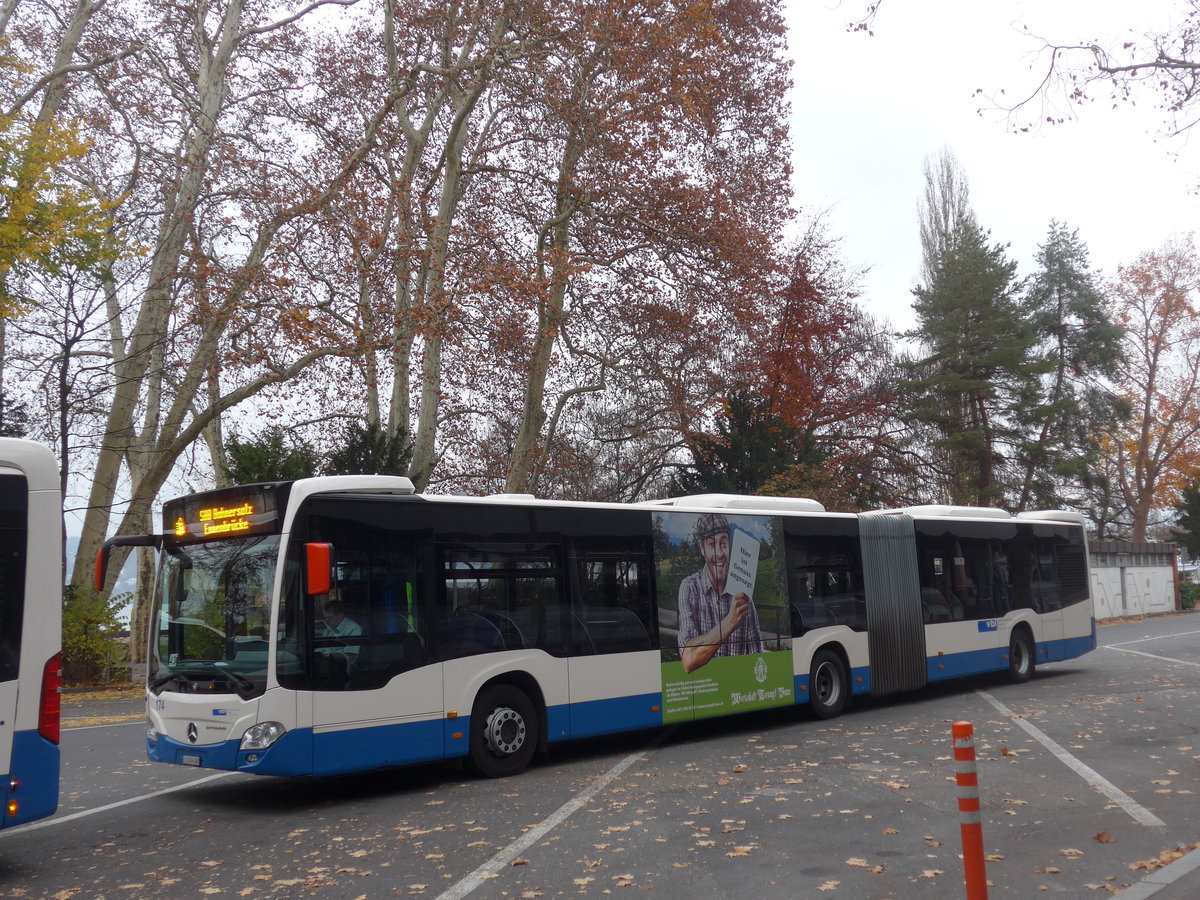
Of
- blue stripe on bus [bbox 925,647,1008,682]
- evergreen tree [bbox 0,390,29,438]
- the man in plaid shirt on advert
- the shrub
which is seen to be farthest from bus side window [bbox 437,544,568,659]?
the shrub

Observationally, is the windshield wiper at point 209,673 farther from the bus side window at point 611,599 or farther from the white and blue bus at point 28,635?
the bus side window at point 611,599

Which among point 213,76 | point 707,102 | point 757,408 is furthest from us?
point 757,408

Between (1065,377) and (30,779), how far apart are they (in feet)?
173

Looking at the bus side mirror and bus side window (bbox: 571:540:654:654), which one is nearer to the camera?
the bus side mirror

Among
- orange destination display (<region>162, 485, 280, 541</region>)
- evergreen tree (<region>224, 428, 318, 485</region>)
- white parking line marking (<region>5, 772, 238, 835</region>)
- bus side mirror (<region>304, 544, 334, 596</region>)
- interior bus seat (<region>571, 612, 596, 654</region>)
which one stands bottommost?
white parking line marking (<region>5, 772, 238, 835</region>)

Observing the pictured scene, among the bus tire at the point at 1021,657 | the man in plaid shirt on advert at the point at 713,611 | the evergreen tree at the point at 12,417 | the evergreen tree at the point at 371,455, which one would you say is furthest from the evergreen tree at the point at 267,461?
the bus tire at the point at 1021,657

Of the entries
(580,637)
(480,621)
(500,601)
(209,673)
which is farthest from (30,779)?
(580,637)

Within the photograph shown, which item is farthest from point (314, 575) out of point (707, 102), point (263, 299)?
point (707, 102)

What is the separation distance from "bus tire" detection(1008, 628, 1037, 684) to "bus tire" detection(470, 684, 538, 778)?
1094 centimetres

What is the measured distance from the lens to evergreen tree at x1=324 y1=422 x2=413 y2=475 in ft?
69.4

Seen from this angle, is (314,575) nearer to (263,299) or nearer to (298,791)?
(298,791)

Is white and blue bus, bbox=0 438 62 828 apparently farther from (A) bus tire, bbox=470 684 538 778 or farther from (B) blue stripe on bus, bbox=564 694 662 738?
(B) blue stripe on bus, bbox=564 694 662 738

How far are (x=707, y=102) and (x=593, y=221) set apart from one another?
12.9 ft

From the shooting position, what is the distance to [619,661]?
1178 cm
